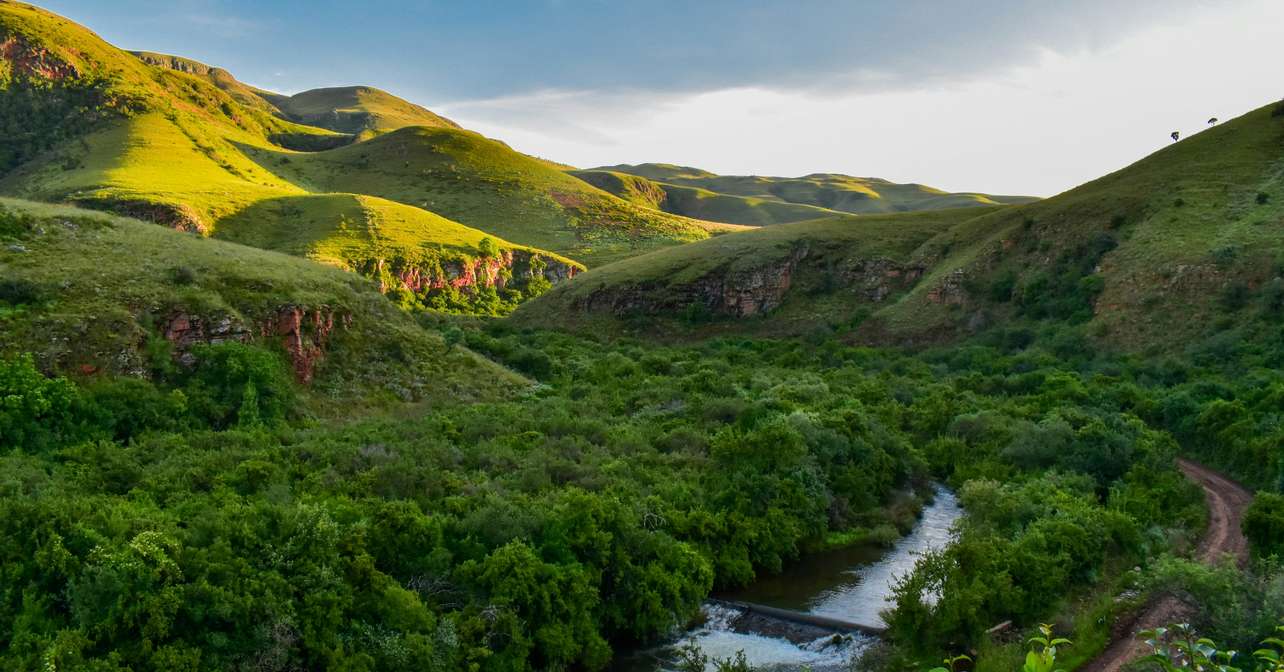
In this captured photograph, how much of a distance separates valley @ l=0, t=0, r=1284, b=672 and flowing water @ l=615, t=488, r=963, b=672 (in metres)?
0.11

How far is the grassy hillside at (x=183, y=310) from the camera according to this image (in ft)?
91.7

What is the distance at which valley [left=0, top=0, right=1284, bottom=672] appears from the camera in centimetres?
1583

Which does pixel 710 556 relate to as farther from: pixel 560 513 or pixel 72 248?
pixel 72 248

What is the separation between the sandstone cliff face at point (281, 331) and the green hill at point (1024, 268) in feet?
132

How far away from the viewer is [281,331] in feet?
111

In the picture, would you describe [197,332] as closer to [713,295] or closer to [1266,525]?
[1266,525]

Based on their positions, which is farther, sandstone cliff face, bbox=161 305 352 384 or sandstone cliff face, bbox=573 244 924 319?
sandstone cliff face, bbox=573 244 924 319

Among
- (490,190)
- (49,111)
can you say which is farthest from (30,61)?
(490,190)

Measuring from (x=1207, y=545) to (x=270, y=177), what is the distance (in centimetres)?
12795

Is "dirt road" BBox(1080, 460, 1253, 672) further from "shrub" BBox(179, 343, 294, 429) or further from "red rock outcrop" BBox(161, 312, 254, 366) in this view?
"red rock outcrop" BBox(161, 312, 254, 366)

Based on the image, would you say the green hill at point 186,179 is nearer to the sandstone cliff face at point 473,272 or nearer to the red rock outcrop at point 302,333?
the sandstone cliff face at point 473,272

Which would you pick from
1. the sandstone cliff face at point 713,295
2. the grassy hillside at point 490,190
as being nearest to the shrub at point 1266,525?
the sandstone cliff face at point 713,295

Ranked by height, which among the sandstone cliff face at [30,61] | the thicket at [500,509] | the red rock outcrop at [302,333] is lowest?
the thicket at [500,509]

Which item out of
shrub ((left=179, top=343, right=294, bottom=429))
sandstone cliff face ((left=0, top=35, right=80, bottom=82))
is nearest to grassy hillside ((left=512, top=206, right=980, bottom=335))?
shrub ((left=179, top=343, right=294, bottom=429))
